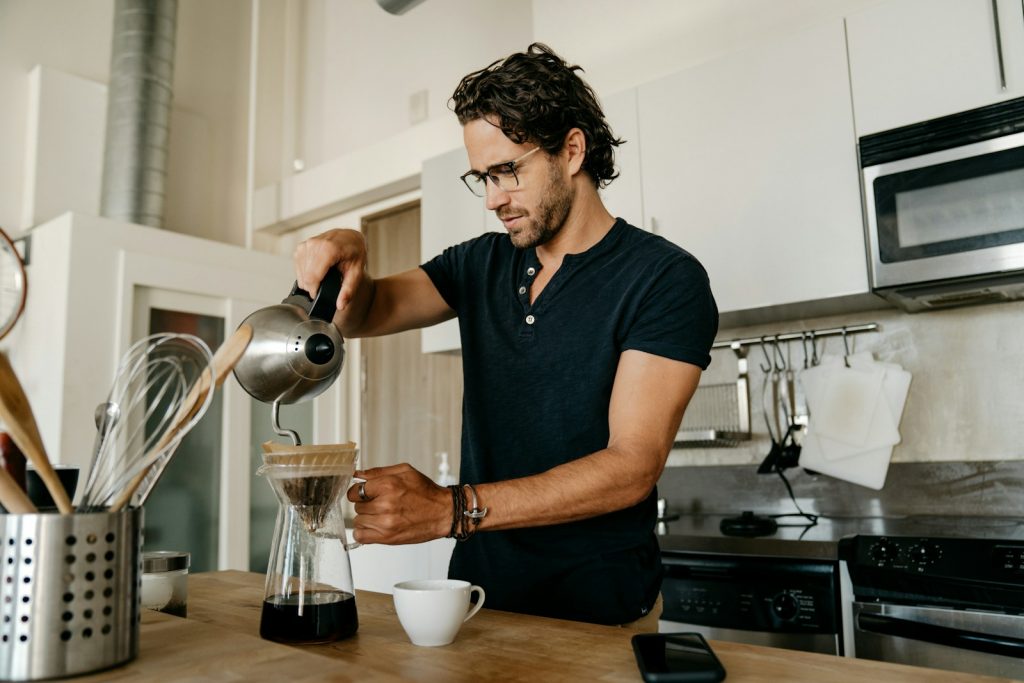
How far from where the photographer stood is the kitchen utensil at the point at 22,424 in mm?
637

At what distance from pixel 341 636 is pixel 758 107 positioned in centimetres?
179

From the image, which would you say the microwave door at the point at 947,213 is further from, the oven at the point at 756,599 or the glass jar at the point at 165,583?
the glass jar at the point at 165,583

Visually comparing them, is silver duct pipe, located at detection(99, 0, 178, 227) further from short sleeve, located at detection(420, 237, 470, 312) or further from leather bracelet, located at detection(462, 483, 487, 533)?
leather bracelet, located at detection(462, 483, 487, 533)

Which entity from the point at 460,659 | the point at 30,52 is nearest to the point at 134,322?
the point at 30,52

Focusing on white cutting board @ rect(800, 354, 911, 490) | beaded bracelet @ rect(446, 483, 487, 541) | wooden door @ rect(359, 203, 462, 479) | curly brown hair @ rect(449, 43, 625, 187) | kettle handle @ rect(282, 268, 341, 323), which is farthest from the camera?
wooden door @ rect(359, 203, 462, 479)

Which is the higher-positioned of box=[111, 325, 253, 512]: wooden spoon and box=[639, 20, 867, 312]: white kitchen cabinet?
box=[639, 20, 867, 312]: white kitchen cabinet

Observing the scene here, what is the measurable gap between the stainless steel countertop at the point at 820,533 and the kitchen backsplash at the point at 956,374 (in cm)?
19

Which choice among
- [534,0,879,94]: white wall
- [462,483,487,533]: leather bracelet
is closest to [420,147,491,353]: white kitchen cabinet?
[534,0,879,94]: white wall

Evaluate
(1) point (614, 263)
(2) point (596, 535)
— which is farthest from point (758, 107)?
(2) point (596, 535)

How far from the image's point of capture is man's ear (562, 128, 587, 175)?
53.2 inches

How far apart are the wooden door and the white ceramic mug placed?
2109 millimetres

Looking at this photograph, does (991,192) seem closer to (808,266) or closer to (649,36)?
(808,266)

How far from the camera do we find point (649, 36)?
262cm

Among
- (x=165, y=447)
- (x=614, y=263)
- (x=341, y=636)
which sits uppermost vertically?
(x=614, y=263)
